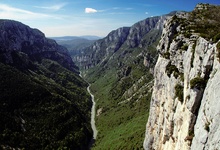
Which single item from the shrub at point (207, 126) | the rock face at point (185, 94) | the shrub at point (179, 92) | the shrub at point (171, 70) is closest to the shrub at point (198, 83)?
the rock face at point (185, 94)

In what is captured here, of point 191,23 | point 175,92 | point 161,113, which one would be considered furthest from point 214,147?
point 191,23

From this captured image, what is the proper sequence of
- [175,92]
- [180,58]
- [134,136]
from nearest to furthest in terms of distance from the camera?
[175,92] → [180,58] → [134,136]

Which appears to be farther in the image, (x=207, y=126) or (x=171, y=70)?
(x=171, y=70)

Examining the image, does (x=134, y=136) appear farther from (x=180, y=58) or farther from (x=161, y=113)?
(x=180, y=58)

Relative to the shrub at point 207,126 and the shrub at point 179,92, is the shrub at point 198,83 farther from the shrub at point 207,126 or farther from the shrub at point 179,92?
the shrub at point 179,92

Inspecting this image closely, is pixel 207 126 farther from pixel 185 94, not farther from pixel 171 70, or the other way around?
pixel 171 70

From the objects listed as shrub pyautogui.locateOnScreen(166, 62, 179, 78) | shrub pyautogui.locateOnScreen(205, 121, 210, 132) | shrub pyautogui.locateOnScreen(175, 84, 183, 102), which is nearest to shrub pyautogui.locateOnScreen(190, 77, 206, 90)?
shrub pyautogui.locateOnScreen(205, 121, 210, 132)

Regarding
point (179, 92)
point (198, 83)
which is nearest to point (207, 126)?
point (198, 83)

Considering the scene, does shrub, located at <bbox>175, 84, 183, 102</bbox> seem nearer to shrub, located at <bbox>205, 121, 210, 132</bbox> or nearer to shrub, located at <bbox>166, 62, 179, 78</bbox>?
shrub, located at <bbox>166, 62, 179, 78</bbox>
